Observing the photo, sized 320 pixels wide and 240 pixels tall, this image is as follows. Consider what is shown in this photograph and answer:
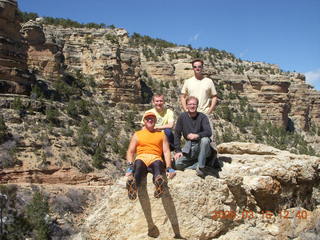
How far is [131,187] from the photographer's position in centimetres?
497

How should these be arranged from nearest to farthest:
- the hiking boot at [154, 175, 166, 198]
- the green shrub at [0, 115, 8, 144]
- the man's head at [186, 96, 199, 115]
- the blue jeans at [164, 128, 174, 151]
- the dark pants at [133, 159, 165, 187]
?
the hiking boot at [154, 175, 166, 198]
the dark pants at [133, 159, 165, 187]
the man's head at [186, 96, 199, 115]
the blue jeans at [164, 128, 174, 151]
the green shrub at [0, 115, 8, 144]

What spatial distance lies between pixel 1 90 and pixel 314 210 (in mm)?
20145

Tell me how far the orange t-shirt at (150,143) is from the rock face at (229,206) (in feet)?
1.57

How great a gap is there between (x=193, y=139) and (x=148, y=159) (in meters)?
0.83

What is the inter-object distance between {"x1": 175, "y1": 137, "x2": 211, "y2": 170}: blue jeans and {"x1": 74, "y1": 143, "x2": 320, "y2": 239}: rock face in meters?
0.18

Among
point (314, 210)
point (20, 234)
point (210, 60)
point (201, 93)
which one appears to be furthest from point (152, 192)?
point (210, 60)

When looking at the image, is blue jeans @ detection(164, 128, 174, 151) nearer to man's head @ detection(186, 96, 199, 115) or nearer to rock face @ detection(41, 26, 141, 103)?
man's head @ detection(186, 96, 199, 115)

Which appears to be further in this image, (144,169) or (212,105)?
(212,105)

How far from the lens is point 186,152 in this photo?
538 centimetres

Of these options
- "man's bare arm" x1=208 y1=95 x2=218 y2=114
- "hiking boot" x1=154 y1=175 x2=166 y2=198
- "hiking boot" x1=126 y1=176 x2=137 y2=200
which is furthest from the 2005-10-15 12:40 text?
"man's bare arm" x1=208 y1=95 x2=218 y2=114

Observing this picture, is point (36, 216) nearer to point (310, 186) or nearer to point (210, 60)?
point (310, 186)

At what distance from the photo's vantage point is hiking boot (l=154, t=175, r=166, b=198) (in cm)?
477

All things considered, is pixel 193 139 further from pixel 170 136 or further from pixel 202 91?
pixel 202 91

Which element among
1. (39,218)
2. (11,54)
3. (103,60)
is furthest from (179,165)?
(103,60)
